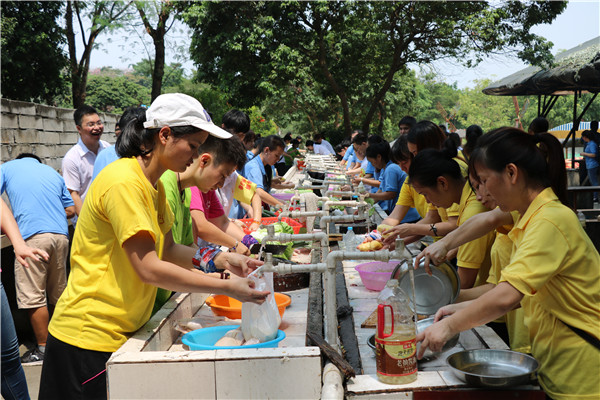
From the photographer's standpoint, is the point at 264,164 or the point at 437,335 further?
A: the point at 264,164

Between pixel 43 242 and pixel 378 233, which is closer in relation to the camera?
pixel 378 233

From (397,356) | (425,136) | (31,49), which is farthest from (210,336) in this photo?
(31,49)

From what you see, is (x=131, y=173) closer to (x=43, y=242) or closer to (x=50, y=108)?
(x=43, y=242)

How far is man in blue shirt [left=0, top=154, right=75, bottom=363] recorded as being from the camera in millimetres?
4930

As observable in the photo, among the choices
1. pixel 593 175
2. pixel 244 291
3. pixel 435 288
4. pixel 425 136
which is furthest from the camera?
pixel 593 175

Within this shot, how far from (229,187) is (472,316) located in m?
3.63

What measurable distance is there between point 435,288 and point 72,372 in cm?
164

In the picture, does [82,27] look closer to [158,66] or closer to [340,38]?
[158,66]

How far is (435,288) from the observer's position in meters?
2.76

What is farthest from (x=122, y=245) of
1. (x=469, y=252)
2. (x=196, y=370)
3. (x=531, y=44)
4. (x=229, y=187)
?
(x=531, y=44)

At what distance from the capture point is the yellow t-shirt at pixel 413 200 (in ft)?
16.1

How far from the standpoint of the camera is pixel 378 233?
4281 millimetres

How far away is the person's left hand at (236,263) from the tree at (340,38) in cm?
1706

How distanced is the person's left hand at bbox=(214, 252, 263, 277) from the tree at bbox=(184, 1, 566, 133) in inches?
672
